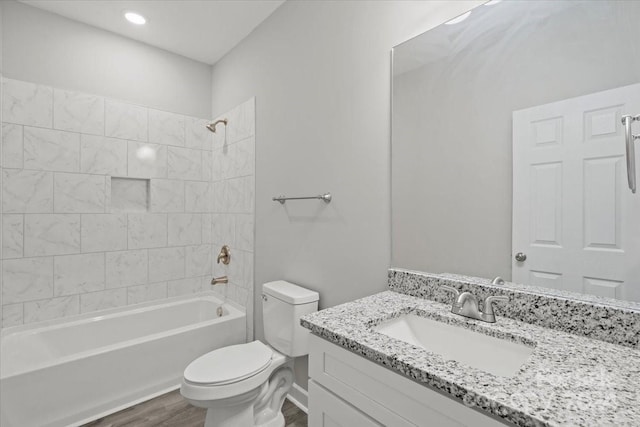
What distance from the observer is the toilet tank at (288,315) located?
1.75 m

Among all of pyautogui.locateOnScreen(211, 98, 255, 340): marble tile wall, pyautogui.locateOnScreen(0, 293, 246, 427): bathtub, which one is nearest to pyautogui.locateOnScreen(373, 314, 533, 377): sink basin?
pyautogui.locateOnScreen(211, 98, 255, 340): marble tile wall

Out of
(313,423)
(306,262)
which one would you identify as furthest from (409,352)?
(306,262)

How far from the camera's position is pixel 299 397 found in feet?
6.55

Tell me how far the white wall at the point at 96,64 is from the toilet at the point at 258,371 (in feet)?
6.60

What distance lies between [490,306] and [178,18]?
2698 mm

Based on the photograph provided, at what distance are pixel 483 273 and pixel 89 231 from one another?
270 centimetres

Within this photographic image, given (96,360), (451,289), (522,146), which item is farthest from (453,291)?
(96,360)

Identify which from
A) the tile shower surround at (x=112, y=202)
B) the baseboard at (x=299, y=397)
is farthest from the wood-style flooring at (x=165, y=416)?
the tile shower surround at (x=112, y=202)

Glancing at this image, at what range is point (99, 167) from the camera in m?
2.42

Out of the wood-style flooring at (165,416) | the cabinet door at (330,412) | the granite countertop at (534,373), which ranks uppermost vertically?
the granite countertop at (534,373)

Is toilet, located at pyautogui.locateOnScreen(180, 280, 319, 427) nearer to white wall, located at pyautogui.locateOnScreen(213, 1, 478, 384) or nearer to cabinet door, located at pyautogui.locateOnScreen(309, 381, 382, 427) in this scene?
white wall, located at pyautogui.locateOnScreen(213, 1, 478, 384)

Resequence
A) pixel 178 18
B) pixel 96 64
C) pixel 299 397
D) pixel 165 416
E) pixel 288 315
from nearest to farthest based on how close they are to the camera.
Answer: pixel 288 315, pixel 165 416, pixel 299 397, pixel 178 18, pixel 96 64

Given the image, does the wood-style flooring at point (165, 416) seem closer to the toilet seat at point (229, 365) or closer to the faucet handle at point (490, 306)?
the toilet seat at point (229, 365)

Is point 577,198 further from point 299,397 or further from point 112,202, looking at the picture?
point 112,202
